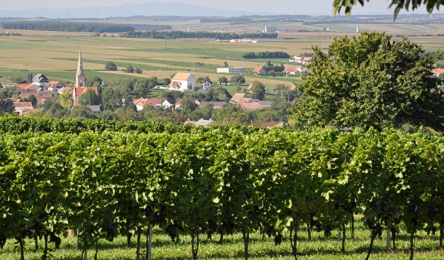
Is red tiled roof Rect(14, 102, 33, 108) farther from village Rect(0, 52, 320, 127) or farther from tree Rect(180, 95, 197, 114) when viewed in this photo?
tree Rect(180, 95, 197, 114)

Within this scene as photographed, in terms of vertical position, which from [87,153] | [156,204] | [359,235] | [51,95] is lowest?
[51,95]

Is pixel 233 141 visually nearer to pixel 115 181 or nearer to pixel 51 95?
pixel 115 181

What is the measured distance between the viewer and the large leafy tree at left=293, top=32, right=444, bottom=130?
138 feet

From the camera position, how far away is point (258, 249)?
17297mm

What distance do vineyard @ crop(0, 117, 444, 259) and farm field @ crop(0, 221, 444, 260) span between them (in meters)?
0.56

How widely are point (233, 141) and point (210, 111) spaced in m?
131

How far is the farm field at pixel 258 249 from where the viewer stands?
16641 millimetres

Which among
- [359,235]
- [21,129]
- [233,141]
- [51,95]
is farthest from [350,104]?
[51,95]

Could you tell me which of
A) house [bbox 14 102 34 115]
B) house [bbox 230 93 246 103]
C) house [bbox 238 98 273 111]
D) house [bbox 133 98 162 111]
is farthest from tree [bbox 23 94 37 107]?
house [bbox 238 98 273 111]

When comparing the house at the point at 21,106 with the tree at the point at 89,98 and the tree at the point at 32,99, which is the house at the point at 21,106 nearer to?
the tree at the point at 32,99

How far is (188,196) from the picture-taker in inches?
635

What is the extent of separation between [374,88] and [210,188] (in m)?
27.1

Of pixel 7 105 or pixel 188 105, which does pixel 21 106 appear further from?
pixel 188 105

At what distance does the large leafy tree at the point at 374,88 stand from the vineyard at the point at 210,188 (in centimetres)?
2538
